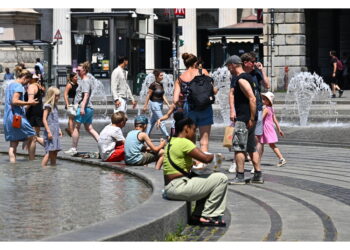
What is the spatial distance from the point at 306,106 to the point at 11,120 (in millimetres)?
13242

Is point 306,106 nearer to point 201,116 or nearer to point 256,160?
point 201,116

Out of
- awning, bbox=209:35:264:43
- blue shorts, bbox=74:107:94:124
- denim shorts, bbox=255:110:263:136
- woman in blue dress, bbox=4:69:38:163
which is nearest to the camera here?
denim shorts, bbox=255:110:263:136

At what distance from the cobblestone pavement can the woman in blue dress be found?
287 centimetres

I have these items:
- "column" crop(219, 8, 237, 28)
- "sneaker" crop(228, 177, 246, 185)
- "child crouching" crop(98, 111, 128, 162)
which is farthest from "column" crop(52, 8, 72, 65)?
"sneaker" crop(228, 177, 246, 185)

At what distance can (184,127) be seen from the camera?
34.5 feet

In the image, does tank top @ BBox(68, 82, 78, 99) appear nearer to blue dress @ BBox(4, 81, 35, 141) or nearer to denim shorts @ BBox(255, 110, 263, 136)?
blue dress @ BBox(4, 81, 35, 141)

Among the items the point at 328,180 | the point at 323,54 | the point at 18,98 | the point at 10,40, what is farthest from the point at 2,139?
the point at 323,54

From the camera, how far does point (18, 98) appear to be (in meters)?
16.0

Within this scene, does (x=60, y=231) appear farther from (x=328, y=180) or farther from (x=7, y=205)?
(x=328, y=180)

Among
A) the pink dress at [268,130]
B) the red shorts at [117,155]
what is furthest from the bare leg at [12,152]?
the pink dress at [268,130]

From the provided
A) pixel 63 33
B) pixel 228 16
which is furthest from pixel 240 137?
pixel 63 33

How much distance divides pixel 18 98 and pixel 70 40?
59.4 m

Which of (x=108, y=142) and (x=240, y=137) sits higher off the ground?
(x=240, y=137)

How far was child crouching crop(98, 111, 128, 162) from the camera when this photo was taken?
15.0 metres
